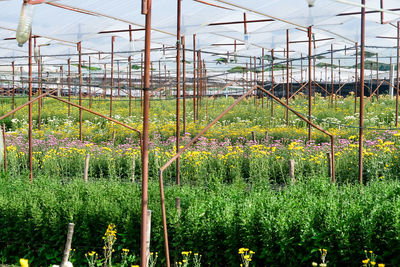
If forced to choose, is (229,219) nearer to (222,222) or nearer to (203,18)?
(222,222)

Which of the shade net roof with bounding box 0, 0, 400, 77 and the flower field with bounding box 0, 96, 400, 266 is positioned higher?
the shade net roof with bounding box 0, 0, 400, 77

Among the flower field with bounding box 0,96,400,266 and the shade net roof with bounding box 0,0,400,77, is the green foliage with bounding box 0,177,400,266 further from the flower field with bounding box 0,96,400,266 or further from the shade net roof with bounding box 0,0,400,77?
the shade net roof with bounding box 0,0,400,77

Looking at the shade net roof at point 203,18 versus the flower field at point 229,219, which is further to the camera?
the shade net roof at point 203,18

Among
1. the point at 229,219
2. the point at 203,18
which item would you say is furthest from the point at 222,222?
the point at 203,18

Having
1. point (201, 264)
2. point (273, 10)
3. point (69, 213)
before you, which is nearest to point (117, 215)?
point (69, 213)

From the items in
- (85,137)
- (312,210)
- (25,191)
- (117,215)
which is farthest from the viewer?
(85,137)

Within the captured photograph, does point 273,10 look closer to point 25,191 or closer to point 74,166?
point 74,166

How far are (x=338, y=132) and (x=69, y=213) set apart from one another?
25.3 feet

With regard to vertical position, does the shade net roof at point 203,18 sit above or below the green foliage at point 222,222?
above

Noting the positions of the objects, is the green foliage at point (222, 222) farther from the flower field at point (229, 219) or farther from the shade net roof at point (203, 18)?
the shade net roof at point (203, 18)

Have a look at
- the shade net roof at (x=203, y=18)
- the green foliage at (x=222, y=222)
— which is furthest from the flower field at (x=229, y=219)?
the shade net roof at (x=203, y=18)

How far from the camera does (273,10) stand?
385 inches

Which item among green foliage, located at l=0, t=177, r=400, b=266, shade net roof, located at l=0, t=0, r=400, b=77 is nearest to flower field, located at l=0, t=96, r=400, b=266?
green foliage, located at l=0, t=177, r=400, b=266

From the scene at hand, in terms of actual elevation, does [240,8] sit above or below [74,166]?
above
